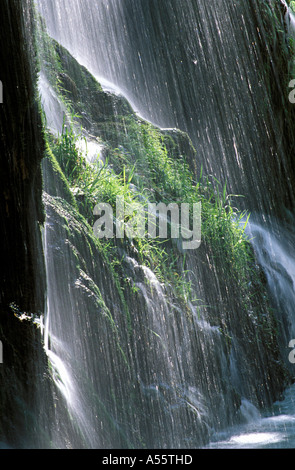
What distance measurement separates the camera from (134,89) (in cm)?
806

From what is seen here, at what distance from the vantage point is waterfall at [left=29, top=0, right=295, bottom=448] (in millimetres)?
3545

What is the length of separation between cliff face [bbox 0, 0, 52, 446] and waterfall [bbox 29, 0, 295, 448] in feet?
0.91

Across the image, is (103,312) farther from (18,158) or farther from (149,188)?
(149,188)

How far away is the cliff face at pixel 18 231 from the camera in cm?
263

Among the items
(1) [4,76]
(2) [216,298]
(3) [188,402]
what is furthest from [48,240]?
(2) [216,298]

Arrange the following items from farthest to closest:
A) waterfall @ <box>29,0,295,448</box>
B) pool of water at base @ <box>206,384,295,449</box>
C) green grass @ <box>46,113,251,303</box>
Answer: green grass @ <box>46,113,251,303</box>
pool of water at base @ <box>206,384,295,449</box>
waterfall @ <box>29,0,295,448</box>

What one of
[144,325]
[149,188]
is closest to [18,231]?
[144,325]

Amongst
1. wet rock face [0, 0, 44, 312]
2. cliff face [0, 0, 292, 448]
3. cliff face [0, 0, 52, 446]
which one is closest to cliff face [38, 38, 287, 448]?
cliff face [0, 0, 292, 448]

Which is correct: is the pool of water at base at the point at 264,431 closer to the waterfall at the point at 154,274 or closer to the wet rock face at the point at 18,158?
the waterfall at the point at 154,274

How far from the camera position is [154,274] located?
466cm

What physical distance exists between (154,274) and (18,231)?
2086mm

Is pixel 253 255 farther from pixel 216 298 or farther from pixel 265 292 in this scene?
pixel 216 298

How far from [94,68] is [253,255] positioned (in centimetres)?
397

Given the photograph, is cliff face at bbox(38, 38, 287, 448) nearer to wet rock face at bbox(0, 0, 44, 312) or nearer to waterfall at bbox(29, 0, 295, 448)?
waterfall at bbox(29, 0, 295, 448)
